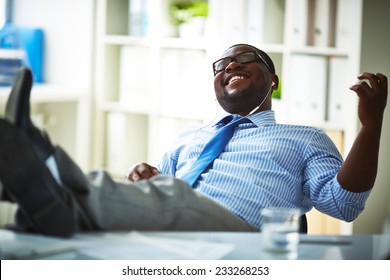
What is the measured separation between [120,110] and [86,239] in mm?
409

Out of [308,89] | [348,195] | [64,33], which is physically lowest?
[348,195]

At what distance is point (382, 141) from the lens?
4.90 ft

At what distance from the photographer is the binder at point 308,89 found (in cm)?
166

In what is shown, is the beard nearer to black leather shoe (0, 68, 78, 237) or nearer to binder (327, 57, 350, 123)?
binder (327, 57, 350, 123)

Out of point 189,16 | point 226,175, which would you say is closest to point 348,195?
point 226,175

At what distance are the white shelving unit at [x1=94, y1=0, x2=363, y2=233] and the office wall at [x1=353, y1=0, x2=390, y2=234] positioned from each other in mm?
36

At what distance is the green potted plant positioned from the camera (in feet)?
5.12

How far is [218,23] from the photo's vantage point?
5.12ft

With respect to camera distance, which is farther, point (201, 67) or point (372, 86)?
point (201, 67)

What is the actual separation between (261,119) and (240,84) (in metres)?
0.09

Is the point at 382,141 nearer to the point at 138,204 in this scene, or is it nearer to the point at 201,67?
the point at 201,67

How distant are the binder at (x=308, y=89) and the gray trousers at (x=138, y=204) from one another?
400 mm
